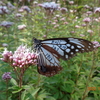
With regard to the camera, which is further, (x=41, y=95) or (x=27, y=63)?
(x=41, y=95)

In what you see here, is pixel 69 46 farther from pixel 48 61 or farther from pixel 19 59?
pixel 19 59

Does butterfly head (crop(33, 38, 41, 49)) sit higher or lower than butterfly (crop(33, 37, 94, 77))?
higher

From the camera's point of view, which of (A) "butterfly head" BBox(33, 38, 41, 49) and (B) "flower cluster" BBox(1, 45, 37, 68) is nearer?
(B) "flower cluster" BBox(1, 45, 37, 68)

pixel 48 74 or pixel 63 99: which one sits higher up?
pixel 48 74

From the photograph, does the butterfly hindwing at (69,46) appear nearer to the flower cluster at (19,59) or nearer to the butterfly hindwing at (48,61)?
the butterfly hindwing at (48,61)

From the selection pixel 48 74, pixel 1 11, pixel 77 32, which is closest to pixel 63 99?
pixel 48 74

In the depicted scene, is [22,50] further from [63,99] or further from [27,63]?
[63,99]

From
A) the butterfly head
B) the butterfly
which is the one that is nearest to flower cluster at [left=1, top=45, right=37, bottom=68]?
the butterfly

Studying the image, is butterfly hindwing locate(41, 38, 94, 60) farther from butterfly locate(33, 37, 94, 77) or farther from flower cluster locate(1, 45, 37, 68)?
flower cluster locate(1, 45, 37, 68)
